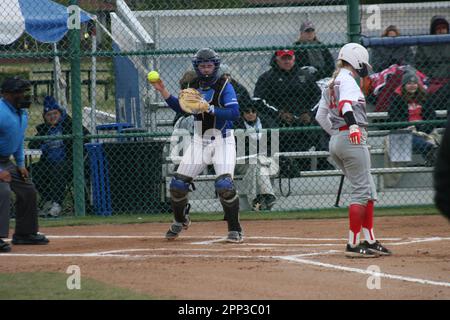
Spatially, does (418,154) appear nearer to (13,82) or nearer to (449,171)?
(13,82)

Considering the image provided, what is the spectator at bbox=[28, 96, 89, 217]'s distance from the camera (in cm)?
1301

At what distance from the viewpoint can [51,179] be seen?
13.0m

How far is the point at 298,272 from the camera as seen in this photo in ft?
26.4

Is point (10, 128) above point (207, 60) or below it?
below

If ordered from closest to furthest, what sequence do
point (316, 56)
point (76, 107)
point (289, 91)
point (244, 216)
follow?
point (244, 216)
point (76, 107)
point (289, 91)
point (316, 56)

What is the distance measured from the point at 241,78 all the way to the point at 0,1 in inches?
139

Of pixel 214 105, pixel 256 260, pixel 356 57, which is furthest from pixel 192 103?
pixel 256 260

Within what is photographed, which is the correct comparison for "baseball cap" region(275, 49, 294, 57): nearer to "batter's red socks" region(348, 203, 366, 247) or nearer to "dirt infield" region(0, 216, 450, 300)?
"dirt infield" region(0, 216, 450, 300)

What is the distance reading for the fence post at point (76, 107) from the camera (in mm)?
12852

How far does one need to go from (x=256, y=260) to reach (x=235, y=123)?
4.60 meters

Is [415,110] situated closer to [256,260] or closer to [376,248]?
[376,248]

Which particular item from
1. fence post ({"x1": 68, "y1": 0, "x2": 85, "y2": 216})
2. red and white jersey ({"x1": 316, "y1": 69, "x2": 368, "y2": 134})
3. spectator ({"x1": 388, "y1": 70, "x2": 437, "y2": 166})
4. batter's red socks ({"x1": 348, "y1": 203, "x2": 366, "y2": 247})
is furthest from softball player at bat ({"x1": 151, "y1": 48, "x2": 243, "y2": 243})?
spectator ({"x1": 388, "y1": 70, "x2": 437, "y2": 166})

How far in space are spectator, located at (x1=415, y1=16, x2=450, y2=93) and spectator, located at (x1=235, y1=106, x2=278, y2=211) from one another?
8.85 ft
